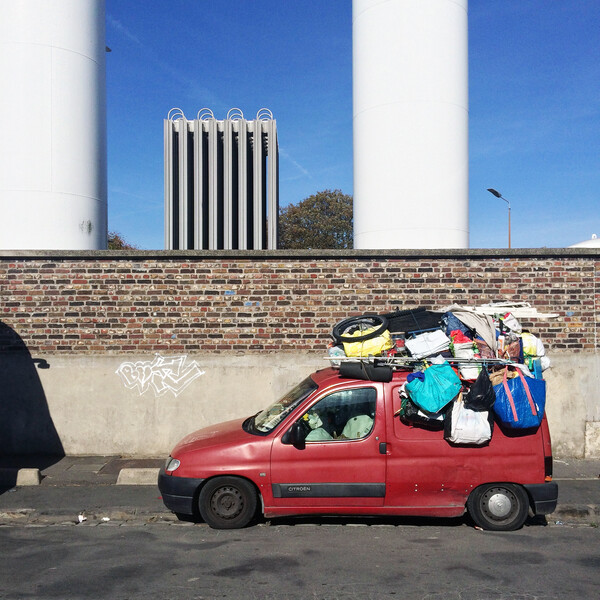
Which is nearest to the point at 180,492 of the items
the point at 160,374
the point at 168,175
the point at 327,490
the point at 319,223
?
the point at 327,490

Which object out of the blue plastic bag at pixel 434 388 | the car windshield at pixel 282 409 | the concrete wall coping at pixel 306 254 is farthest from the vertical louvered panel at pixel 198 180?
the blue plastic bag at pixel 434 388

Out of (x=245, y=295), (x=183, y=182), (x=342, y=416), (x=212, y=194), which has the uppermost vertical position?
(x=183, y=182)

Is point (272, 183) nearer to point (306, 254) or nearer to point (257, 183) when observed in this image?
point (257, 183)

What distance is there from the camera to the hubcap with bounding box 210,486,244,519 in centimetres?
604

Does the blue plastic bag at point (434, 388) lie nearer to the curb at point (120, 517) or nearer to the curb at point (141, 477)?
the curb at point (120, 517)

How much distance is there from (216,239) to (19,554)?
13019mm

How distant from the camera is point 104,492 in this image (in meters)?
7.41

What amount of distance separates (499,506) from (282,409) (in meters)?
2.41

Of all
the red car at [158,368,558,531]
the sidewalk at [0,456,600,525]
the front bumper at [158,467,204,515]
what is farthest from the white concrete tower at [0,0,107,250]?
Answer: the red car at [158,368,558,531]

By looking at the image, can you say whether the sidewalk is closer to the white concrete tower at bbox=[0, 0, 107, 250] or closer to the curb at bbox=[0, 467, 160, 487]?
the curb at bbox=[0, 467, 160, 487]

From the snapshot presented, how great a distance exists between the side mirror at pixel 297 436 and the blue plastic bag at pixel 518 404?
1.92m

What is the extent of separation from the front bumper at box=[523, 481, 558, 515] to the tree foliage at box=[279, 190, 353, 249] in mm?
33093

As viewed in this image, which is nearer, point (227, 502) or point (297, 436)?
point (297, 436)

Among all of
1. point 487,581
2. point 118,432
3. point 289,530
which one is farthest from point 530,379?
point 118,432
